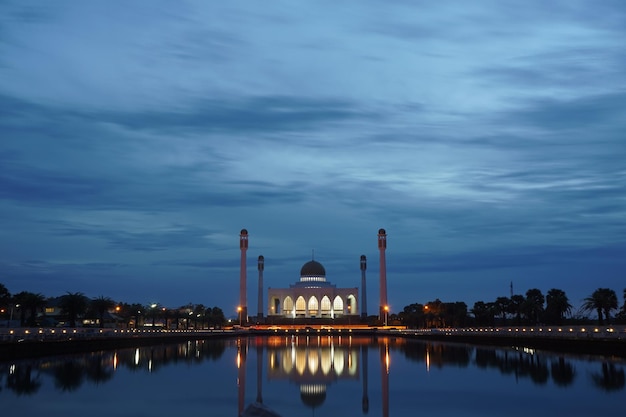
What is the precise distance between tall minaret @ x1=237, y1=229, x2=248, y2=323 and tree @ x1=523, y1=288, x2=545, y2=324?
4090 centimetres

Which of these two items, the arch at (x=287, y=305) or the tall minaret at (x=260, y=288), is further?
the arch at (x=287, y=305)

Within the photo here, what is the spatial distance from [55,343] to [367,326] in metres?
62.1

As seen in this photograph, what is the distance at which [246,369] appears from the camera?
109ft

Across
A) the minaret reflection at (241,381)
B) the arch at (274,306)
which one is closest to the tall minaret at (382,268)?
the arch at (274,306)

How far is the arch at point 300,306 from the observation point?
12019cm

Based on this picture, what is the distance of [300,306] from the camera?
396 ft

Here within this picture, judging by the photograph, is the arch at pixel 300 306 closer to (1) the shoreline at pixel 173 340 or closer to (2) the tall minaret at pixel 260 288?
(2) the tall minaret at pixel 260 288

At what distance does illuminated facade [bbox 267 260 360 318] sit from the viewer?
390ft

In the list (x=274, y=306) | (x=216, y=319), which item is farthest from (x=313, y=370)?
(x=274, y=306)

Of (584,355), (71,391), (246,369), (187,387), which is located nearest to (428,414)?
(187,387)

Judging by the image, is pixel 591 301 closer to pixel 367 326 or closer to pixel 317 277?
pixel 367 326

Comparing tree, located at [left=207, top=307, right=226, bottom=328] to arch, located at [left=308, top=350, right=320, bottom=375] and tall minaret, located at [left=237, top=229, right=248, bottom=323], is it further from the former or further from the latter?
arch, located at [left=308, top=350, right=320, bottom=375]

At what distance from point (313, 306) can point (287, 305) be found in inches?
186

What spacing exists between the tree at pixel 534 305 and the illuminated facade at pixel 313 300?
131ft
